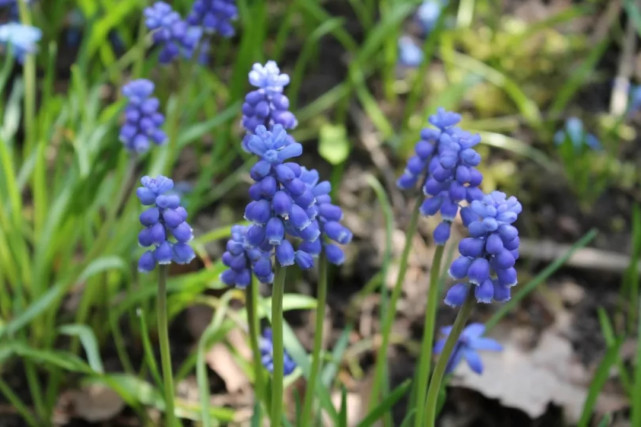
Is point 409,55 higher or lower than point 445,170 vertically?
higher

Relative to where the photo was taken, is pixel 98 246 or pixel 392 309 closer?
pixel 392 309

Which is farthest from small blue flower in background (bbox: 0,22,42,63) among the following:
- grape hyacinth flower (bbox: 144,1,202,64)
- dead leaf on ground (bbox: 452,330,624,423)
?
dead leaf on ground (bbox: 452,330,624,423)

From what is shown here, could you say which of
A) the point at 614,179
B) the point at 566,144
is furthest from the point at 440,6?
the point at 614,179

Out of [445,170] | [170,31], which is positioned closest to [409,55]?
[170,31]

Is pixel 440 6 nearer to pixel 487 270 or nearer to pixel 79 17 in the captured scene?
pixel 79 17

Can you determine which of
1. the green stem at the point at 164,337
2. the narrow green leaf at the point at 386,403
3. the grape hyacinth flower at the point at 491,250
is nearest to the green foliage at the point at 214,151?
the narrow green leaf at the point at 386,403

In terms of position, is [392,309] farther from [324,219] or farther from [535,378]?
[535,378]

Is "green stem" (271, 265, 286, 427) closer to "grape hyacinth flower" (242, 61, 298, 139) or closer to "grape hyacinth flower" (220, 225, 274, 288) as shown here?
"grape hyacinth flower" (220, 225, 274, 288)
